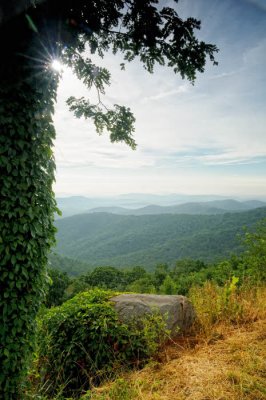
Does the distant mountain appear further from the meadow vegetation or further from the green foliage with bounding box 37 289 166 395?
the green foliage with bounding box 37 289 166 395

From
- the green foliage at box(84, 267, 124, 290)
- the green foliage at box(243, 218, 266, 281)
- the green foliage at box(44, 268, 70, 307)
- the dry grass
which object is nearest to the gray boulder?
the dry grass

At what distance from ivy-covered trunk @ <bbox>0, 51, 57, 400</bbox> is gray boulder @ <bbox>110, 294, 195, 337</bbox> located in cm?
155

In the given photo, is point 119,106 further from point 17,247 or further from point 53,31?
point 17,247

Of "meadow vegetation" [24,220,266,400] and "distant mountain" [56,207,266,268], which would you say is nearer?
"meadow vegetation" [24,220,266,400]

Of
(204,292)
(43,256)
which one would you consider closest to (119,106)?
(43,256)

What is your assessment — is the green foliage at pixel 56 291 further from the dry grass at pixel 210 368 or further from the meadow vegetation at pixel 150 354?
the dry grass at pixel 210 368

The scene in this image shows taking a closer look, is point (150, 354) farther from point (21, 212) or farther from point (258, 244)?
point (258, 244)

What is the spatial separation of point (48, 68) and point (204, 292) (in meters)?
5.29

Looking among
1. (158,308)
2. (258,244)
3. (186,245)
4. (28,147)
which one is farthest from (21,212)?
(186,245)

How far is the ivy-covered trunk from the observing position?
3570mm

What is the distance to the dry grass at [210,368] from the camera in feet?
9.10

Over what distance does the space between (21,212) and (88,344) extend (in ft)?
7.45

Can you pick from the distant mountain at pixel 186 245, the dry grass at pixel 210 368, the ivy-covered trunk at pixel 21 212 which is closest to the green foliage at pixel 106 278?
the dry grass at pixel 210 368

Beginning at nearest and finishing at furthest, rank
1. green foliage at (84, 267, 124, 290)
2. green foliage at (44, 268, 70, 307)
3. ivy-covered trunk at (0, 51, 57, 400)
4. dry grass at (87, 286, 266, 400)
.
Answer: dry grass at (87, 286, 266, 400)
ivy-covered trunk at (0, 51, 57, 400)
green foliage at (44, 268, 70, 307)
green foliage at (84, 267, 124, 290)
